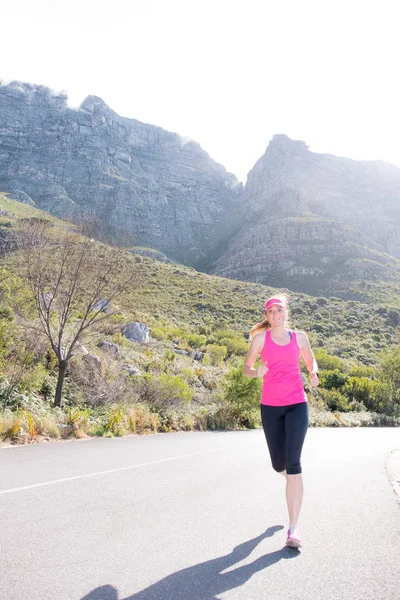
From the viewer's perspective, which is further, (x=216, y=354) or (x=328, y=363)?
(x=328, y=363)

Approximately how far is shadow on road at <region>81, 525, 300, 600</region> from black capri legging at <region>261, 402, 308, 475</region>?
722 millimetres

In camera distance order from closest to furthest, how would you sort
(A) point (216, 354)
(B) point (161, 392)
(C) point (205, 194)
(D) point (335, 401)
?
1. (B) point (161, 392)
2. (D) point (335, 401)
3. (A) point (216, 354)
4. (C) point (205, 194)

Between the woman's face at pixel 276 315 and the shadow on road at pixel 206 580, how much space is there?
2018 mm

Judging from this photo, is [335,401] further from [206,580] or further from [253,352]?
[206,580]

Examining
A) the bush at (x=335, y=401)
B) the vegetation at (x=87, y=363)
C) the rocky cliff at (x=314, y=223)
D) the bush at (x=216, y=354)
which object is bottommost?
the bush at (x=335, y=401)

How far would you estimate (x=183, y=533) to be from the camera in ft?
12.5

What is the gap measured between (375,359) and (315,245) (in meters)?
56.0

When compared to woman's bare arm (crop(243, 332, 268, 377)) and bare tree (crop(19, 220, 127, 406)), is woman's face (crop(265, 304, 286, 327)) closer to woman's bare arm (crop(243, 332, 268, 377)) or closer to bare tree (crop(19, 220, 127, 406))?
woman's bare arm (crop(243, 332, 268, 377))

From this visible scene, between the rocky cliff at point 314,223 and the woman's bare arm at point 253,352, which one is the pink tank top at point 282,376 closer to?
the woman's bare arm at point 253,352

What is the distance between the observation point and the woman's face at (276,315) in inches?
167

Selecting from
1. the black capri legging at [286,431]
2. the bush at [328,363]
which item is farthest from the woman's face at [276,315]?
the bush at [328,363]

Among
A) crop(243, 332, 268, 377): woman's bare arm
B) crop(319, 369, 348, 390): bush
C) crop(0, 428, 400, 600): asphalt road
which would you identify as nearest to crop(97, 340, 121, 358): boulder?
crop(0, 428, 400, 600): asphalt road

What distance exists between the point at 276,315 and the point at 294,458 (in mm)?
1367

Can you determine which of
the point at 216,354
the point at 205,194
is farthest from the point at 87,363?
the point at 205,194
